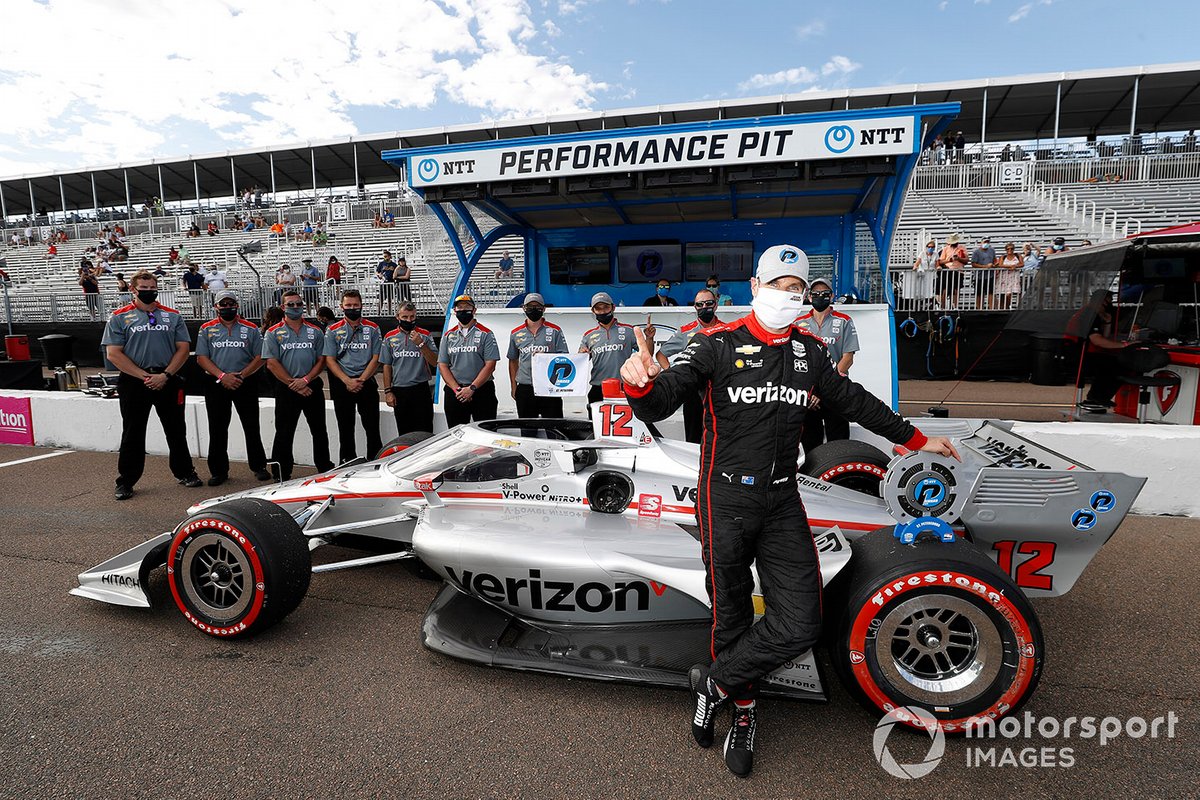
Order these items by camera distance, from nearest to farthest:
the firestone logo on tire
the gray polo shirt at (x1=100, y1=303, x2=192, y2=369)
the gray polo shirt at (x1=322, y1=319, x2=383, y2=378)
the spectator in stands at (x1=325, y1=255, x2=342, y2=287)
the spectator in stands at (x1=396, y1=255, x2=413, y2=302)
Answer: the firestone logo on tire → the gray polo shirt at (x1=100, y1=303, x2=192, y2=369) → the gray polo shirt at (x1=322, y1=319, x2=383, y2=378) → the spectator in stands at (x1=396, y1=255, x2=413, y2=302) → the spectator in stands at (x1=325, y1=255, x2=342, y2=287)

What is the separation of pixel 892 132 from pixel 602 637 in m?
6.27

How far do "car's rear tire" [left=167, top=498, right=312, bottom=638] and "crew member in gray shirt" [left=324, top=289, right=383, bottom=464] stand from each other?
328cm

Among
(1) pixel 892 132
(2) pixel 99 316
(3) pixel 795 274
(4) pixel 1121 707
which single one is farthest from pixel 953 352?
(2) pixel 99 316

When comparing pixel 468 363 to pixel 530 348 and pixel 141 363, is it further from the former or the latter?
pixel 141 363

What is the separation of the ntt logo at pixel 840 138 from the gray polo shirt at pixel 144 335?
6.80m

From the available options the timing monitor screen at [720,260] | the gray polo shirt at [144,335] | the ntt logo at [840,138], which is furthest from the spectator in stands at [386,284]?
the ntt logo at [840,138]

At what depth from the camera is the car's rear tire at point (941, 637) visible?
2.78 metres

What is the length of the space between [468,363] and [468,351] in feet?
0.40

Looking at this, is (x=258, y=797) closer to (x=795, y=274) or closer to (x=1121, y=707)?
(x=795, y=274)

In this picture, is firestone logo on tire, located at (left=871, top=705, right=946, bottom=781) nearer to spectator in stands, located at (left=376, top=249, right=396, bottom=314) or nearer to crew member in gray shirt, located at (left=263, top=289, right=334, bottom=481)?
crew member in gray shirt, located at (left=263, top=289, right=334, bottom=481)

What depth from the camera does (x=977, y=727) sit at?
288 centimetres

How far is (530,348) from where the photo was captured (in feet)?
22.7

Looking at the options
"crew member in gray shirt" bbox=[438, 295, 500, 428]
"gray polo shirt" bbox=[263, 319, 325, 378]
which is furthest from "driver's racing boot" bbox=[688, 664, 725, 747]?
"gray polo shirt" bbox=[263, 319, 325, 378]

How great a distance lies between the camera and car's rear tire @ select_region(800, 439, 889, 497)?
4629 mm
